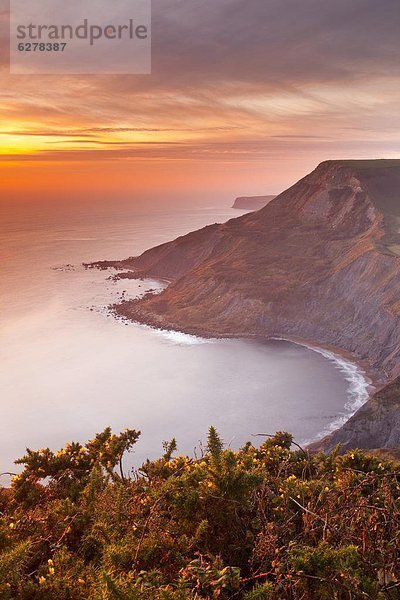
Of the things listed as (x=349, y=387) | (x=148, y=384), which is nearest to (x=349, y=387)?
(x=349, y=387)

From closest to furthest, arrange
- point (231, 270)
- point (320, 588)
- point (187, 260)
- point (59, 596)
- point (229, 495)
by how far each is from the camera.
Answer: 1. point (320, 588)
2. point (59, 596)
3. point (229, 495)
4. point (231, 270)
5. point (187, 260)

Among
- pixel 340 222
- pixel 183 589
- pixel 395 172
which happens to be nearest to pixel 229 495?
pixel 183 589

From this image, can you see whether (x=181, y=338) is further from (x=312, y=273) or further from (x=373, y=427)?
(x=373, y=427)

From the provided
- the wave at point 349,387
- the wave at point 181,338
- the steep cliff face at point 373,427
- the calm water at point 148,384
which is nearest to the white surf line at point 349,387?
the wave at point 349,387

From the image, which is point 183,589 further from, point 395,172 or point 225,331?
point 395,172

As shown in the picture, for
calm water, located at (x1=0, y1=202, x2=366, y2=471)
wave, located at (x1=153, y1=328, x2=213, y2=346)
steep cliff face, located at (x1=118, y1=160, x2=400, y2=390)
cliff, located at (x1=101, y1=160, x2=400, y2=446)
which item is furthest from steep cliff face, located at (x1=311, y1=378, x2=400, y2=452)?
wave, located at (x1=153, y1=328, x2=213, y2=346)
